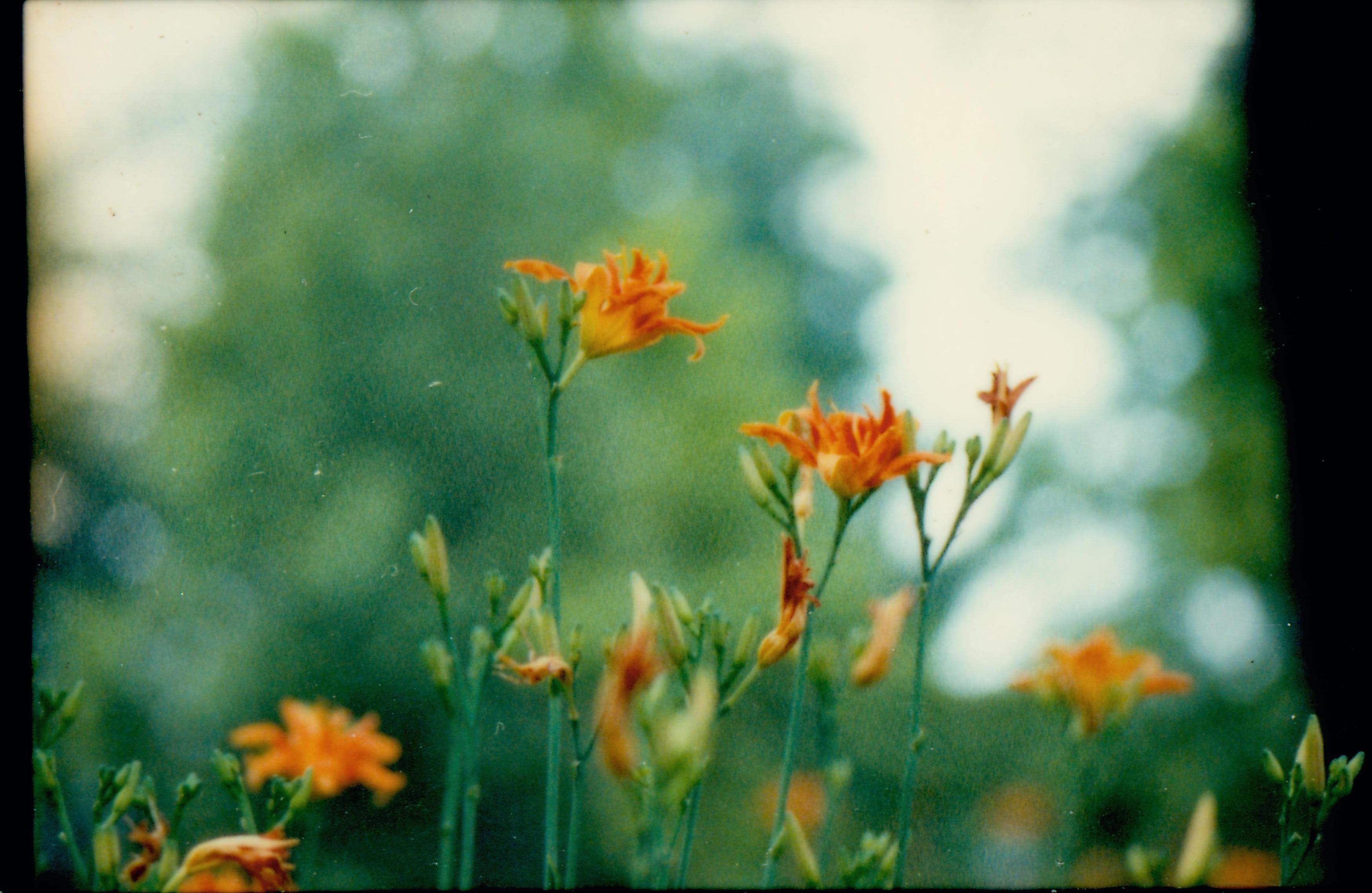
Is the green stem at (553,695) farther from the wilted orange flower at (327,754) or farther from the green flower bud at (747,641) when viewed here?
the wilted orange flower at (327,754)

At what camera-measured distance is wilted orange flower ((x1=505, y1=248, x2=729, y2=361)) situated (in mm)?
780

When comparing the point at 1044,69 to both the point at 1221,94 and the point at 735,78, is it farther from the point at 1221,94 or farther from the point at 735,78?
the point at 735,78

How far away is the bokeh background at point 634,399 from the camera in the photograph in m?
1.19

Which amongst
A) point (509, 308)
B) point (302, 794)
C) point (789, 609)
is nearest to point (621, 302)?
point (509, 308)

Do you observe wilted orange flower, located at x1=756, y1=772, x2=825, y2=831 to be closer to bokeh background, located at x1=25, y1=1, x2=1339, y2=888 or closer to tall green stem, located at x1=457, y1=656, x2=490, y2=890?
bokeh background, located at x1=25, y1=1, x2=1339, y2=888

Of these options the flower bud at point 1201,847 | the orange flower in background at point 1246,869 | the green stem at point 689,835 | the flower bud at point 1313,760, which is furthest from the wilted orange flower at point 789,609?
the orange flower in background at point 1246,869

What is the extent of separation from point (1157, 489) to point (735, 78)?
51.3 inches

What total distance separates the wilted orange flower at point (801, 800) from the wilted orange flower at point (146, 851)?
0.75 meters

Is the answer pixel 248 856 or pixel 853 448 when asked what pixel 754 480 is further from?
pixel 248 856

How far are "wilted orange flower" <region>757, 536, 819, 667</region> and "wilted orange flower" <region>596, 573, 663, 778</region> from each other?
3.6 inches

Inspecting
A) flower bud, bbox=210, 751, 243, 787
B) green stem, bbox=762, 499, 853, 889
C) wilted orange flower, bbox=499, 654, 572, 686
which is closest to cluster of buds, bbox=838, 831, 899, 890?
green stem, bbox=762, 499, 853, 889

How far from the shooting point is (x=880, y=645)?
950 millimetres

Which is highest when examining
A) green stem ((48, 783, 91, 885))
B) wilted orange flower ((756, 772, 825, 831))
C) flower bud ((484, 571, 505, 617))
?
flower bud ((484, 571, 505, 617))

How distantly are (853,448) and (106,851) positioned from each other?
69cm
